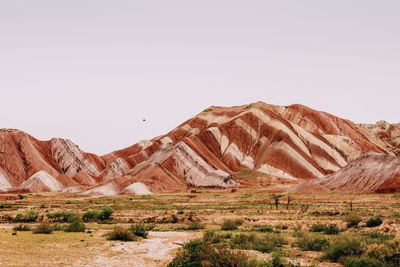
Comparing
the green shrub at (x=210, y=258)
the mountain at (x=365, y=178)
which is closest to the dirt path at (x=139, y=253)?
the green shrub at (x=210, y=258)

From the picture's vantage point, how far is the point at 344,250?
72.5 feet

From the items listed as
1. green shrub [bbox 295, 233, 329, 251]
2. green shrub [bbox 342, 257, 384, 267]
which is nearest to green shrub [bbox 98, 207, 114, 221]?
green shrub [bbox 295, 233, 329, 251]

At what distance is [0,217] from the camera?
48.1m

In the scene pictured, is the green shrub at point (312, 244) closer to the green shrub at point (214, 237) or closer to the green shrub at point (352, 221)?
the green shrub at point (214, 237)

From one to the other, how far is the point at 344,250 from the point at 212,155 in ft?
387

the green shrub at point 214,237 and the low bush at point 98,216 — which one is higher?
the green shrub at point 214,237

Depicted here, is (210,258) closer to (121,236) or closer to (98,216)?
(121,236)

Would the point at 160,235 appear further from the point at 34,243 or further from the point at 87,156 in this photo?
the point at 87,156

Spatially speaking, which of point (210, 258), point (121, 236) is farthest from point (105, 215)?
point (210, 258)

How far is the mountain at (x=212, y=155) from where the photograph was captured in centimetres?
11562

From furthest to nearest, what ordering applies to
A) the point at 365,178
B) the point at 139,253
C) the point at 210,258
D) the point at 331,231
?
the point at 365,178, the point at 331,231, the point at 139,253, the point at 210,258

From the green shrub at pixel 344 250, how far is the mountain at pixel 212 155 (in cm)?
7781

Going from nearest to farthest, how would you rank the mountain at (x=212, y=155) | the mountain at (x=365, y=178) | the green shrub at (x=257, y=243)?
the green shrub at (x=257, y=243)
the mountain at (x=365, y=178)
the mountain at (x=212, y=155)

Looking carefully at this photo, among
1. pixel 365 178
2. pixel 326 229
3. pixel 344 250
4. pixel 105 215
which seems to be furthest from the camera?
pixel 365 178
